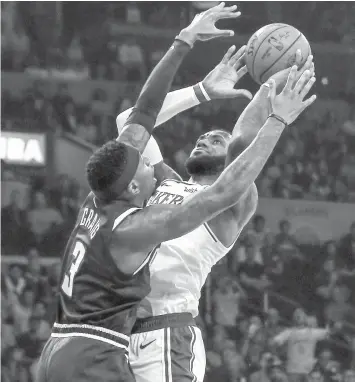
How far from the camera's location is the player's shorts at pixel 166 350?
Result: 4440 mm

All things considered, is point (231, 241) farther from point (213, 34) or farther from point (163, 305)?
point (213, 34)

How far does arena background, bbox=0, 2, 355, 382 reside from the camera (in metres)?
11.2

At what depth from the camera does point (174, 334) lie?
15.0 ft

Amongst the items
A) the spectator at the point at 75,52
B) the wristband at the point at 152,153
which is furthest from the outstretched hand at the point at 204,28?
the spectator at the point at 75,52

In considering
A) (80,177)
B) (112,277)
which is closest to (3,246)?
(80,177)

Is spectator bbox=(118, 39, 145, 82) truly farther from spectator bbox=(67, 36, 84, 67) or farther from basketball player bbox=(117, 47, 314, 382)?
basketball player bbox=(117, 47, 314, 382)

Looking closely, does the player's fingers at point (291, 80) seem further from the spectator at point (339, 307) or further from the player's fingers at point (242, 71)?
the spectator at point (339, 307)

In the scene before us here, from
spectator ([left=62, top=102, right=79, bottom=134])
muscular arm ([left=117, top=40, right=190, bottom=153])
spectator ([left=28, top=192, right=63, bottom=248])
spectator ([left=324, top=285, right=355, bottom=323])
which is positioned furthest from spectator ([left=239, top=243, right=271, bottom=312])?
muscular arm ([left=117, top=40, right=190, bottom=153])

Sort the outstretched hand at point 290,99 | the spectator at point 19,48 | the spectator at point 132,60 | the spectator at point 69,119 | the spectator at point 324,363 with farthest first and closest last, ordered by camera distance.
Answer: the spectator at point 132,60 → the spectator at point 19,48 → the spectator at point 69,119 → the spectator at point 324,363 → the outstretched hand at point 290,99

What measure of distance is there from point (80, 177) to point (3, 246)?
5.65 ft

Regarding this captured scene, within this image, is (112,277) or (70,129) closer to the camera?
(112,277)

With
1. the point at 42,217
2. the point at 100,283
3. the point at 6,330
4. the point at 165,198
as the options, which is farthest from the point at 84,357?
the point at 42,217

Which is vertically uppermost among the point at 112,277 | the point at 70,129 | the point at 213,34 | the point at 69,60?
the point at 69,60

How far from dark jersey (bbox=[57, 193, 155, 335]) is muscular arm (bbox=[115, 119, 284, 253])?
0.26ft
